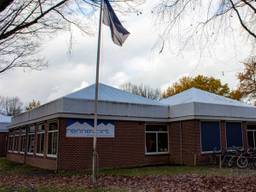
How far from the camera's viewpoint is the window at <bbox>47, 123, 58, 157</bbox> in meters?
18.9

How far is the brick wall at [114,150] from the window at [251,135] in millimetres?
6068

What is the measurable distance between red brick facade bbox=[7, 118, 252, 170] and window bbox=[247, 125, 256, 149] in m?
0.85

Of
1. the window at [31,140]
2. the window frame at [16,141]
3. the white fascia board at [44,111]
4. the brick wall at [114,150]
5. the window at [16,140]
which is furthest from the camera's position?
the window at [16,140]

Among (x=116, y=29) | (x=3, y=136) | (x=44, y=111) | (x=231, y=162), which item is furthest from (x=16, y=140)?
(x=116, y=29)

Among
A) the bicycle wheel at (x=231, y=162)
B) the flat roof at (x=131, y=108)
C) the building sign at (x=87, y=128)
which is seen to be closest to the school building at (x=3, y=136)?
the flat roof at (x=131, y=108)

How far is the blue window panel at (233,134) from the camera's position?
21.8 m

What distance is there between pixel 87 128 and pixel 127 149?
2959mm

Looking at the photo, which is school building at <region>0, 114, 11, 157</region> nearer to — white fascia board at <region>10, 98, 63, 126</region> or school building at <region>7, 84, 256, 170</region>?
Result: white fascia board at <region>10, 98, 63, 126</region>

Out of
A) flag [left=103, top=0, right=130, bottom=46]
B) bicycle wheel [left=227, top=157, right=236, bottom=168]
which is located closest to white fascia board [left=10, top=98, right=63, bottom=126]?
flag [left=103, top=0, right=130, bottom=46]

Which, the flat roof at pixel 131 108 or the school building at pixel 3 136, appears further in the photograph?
the school building at pixel 3 136

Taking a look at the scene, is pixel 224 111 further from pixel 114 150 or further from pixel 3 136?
pixel 3 136

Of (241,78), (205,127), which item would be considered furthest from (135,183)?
(241,78)

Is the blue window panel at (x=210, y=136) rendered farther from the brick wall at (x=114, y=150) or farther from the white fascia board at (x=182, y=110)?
the brick wall at (x=114, y=150)

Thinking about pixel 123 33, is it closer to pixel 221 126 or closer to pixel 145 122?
pixel 145 122
